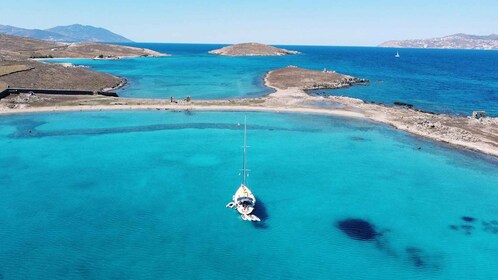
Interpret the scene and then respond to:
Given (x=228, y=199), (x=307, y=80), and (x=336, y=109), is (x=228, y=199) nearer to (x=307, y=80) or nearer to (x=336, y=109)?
(x=336, y=109)

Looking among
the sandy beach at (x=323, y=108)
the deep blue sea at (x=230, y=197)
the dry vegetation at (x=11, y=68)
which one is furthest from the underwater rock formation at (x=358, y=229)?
the dry vegetation at (x=11, y=68)

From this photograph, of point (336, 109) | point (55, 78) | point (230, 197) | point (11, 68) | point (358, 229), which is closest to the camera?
point (358, 229)

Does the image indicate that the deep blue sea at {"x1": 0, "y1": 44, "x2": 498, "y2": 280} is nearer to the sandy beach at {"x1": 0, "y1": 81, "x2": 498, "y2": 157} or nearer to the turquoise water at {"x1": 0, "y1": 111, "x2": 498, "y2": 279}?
the turquoise water at {"x1": 0, "y1": 111, "x2": 498, "y2": 279}

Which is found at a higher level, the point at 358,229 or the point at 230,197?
the point at 230,197

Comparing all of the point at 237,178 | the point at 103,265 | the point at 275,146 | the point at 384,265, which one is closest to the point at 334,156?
the point at 275,146

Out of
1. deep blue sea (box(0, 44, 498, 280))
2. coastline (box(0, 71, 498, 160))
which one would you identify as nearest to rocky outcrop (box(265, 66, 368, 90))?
coastline (box(0, 71, 498, 160))

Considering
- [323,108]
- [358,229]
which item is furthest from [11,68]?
[358,229]
